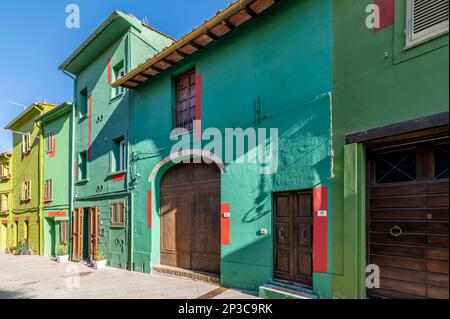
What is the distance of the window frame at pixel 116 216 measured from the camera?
1038 centimetres

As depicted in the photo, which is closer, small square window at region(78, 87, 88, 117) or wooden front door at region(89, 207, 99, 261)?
wooden front door at region(89, 207, 99, 261)

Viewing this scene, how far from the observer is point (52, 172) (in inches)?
593

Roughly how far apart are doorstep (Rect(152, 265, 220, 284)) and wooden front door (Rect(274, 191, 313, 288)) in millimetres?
1900

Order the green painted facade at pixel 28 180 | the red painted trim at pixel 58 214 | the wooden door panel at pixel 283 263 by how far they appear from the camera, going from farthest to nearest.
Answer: the green painted facade at pixel 28 180, the red painted trim at pixel 58 214, the wooden door panel at pixel 283 263

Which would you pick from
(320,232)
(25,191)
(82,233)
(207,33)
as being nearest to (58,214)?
(82,233)

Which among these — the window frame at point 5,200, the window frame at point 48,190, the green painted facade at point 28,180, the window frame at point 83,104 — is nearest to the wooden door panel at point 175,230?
the window frame at point 83,104

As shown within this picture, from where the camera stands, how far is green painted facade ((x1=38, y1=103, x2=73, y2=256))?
1401cm

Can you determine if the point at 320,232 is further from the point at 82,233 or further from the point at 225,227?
the point at 82,233

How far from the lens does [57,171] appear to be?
14.7 m

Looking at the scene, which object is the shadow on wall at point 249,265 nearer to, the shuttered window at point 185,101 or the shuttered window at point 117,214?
the shuttered window at point 185,101

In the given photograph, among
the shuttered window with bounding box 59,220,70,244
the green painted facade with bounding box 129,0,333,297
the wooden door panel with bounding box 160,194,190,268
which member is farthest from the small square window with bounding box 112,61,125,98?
the shuttered window with bounding box 59,220,70,244

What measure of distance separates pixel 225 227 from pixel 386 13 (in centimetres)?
527

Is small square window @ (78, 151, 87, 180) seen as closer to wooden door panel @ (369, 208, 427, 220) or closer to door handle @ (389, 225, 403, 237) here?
wooden door panel @ (369, 208, 427, 220)

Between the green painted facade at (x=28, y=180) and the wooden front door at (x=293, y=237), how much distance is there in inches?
549
